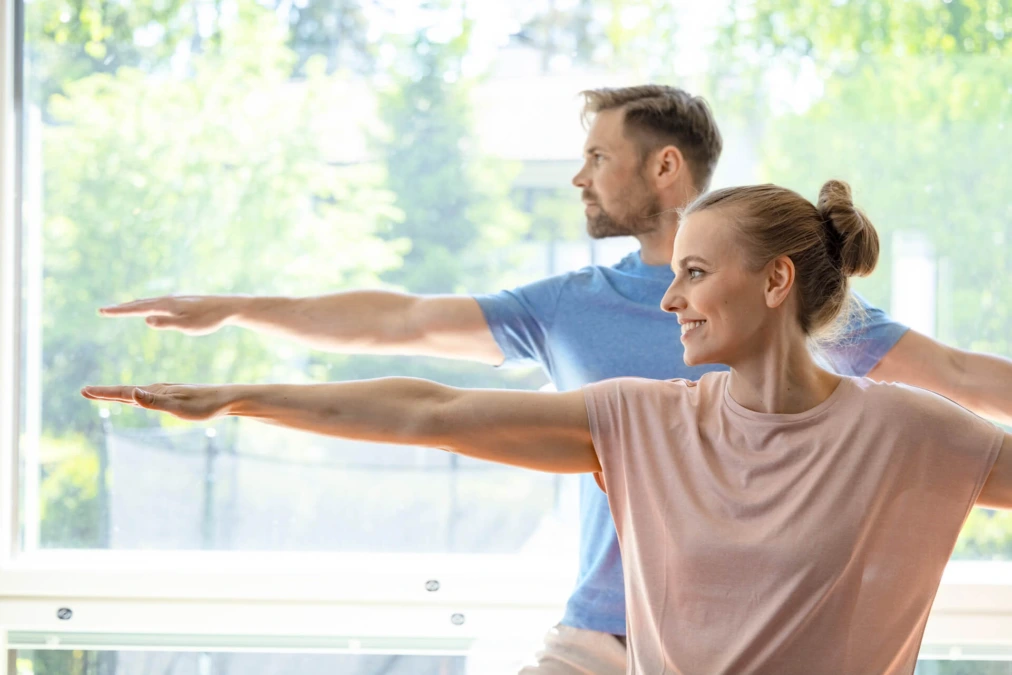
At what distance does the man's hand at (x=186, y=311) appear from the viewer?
6.23 ft

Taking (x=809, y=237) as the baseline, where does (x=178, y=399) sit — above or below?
below

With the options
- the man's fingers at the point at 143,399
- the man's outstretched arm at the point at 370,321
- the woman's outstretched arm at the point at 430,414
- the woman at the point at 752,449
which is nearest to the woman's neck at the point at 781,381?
the woman at the point at 752,449

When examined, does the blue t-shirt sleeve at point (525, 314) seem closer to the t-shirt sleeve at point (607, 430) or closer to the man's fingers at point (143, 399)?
the t-shirt sleeve at point (607, 430)

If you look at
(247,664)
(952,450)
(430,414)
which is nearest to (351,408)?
(430,414)

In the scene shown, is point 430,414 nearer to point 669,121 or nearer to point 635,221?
point 635,221

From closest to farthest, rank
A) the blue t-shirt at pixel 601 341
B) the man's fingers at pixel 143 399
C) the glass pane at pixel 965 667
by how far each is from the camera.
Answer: the man's fingers at pixel 143 399 → the blue t-shirt at pixel 601 341 → the glass pane at pixel 965 667

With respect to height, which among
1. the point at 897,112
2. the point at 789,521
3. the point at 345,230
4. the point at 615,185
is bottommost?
the point at 789,521

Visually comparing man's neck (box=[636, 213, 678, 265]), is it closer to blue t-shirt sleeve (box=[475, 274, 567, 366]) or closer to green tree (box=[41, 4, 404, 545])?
blue t-shirt sleeve (box=[475, 274, 567, 366])

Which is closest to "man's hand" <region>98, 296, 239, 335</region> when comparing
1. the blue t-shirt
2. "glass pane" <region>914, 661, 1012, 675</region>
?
the blue t-shirt

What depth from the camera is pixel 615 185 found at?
200cm

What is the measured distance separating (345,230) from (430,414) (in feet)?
4.12

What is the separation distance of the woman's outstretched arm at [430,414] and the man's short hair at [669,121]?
30.7 inches

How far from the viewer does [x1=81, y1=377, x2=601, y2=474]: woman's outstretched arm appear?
1.35m

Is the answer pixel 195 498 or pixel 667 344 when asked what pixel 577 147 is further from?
pixel 195 498
